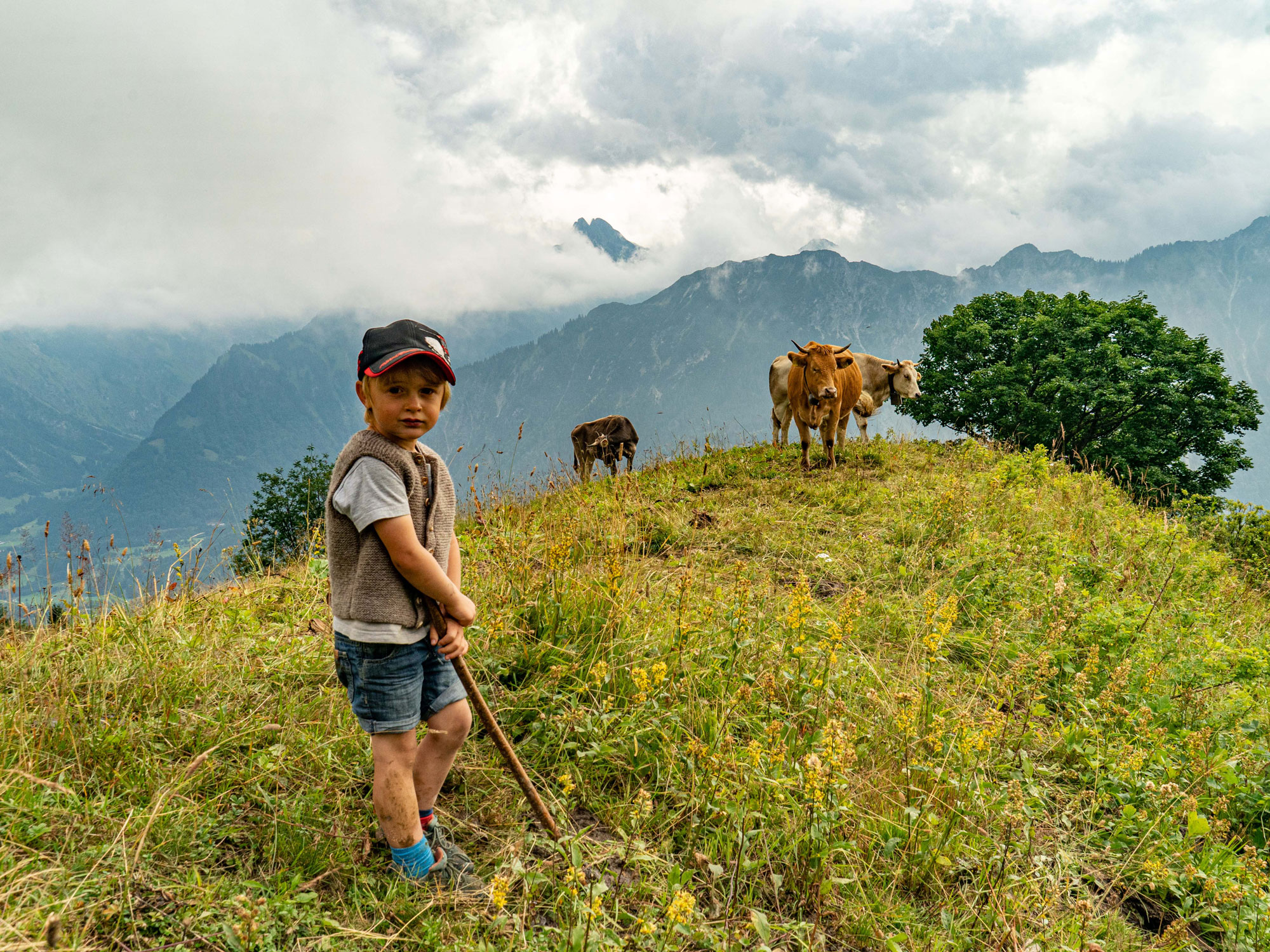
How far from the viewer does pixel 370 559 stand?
7.41 feet

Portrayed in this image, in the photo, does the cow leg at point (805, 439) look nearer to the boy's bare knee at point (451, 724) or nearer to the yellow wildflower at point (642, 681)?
the yellow wildflower at point (642, 681)

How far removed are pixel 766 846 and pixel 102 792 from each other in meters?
2.76

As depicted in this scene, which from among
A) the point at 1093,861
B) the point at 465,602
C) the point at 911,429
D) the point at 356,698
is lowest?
the point at 1093,861

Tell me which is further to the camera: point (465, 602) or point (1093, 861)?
point (1093, 861)

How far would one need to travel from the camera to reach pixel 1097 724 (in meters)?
3.69

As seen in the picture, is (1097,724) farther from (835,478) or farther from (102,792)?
(835,478)

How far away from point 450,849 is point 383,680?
2.79 ft

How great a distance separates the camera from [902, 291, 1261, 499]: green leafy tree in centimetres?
2534

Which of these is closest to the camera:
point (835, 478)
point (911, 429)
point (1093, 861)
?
point (1093, 861)

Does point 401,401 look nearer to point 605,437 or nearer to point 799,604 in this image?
point 799,604

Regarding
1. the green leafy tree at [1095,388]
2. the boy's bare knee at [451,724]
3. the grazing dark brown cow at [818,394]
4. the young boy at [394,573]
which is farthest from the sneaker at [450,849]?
the green leafy tree at [1095,388]

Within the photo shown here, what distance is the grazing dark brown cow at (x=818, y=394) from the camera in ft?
35.4

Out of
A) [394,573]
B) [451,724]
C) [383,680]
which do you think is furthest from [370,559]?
[451,724]

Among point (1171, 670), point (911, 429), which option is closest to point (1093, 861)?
point (1171, 670)
